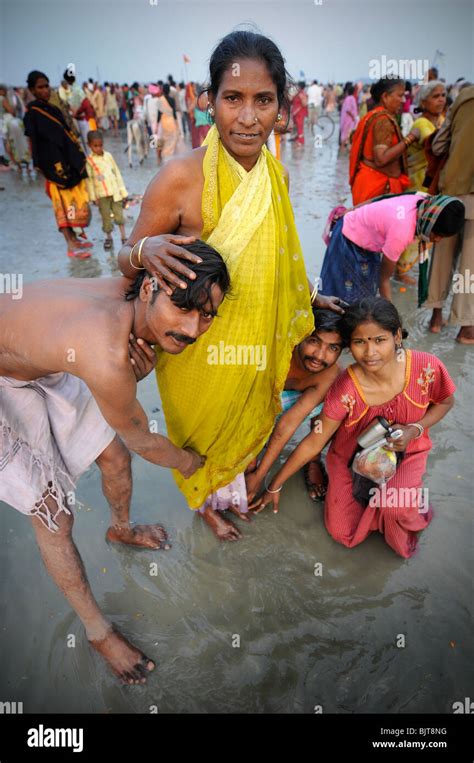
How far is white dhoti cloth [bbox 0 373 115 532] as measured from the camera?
5.20 ft

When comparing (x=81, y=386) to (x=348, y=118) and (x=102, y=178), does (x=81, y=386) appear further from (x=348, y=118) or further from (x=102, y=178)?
(x=348, y=118)

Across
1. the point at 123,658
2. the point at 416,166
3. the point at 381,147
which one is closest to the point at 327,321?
the point at 123,658

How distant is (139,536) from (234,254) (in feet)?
4.72

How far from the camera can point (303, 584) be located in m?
2.08

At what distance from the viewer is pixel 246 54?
153cm

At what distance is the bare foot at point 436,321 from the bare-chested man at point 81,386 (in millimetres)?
2890

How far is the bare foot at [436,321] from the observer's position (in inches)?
155

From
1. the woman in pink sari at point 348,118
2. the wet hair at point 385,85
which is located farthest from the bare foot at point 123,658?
the woman in pink sari at point 348,118

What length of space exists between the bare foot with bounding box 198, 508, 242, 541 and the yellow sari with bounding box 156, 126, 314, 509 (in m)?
0.17

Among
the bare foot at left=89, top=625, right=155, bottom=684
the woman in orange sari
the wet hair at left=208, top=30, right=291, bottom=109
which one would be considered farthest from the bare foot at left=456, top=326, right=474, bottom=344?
the bare foot at left=89, top=625, right=155, bottom=684

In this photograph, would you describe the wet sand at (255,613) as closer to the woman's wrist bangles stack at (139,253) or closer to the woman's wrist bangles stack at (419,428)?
the woman's wrist bangles stack at (419,428)

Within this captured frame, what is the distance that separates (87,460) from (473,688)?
174cm

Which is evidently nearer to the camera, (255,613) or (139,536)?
(255,613)
